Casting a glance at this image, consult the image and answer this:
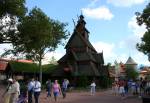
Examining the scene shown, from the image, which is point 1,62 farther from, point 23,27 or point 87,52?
point 23,27

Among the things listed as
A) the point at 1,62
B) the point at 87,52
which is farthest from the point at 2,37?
the point at 1,62

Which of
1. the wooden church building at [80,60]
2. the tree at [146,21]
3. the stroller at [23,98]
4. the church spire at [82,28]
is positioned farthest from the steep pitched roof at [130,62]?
the stroller at [23,98]

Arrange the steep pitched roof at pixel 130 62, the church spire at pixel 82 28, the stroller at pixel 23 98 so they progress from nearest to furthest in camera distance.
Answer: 1. the stroller at pixel 23 98
2. the church spire at pixel 82 28
3. the steep pitched roof at pixel 130 62

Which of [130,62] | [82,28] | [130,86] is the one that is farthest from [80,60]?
[130,62]

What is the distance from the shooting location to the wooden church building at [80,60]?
2808 inches

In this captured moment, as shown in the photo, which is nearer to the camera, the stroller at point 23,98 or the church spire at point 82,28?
the stroller at point 23,98

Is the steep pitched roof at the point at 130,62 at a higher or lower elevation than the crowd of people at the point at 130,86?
higher

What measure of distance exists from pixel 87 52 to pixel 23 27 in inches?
1059

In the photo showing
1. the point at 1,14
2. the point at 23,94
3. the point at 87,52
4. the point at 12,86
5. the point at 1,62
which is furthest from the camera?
the point at 1,62

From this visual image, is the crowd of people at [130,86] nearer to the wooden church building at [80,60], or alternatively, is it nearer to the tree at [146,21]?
the tree at [146,21]

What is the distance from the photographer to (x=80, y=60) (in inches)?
2867

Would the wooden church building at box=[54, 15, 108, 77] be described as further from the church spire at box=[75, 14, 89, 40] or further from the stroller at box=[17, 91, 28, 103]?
the stroller at box=[17, 91, 28, 103]

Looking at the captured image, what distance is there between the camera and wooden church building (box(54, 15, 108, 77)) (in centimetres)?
7131

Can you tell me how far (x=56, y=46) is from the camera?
73562 mm
